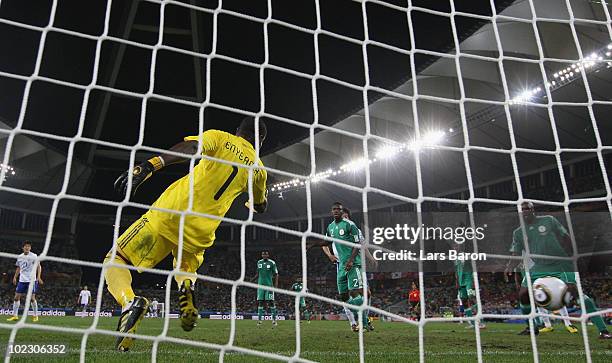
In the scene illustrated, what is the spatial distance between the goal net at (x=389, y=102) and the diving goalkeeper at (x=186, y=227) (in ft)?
1.64

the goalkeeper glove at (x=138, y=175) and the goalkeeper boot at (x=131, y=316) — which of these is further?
the goalkeeper boot at (x=131, y=316)

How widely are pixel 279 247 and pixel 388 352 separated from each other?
1082 inches

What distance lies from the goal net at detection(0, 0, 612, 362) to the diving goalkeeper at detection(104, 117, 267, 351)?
1.64 feet

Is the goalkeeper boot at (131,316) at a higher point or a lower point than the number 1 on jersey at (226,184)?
lower

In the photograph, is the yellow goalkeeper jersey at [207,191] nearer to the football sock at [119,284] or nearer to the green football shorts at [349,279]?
the football sock at [119,284]

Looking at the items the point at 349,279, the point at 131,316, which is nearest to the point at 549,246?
the point at 349,279

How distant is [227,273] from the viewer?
101 ft

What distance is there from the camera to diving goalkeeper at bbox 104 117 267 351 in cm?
357

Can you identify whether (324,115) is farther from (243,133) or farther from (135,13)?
(243,133)

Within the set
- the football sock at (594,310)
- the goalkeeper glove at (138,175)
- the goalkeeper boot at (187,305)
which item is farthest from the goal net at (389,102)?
the football sock at (594,310)

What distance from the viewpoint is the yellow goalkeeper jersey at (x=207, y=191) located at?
368cm

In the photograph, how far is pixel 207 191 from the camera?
3.84m

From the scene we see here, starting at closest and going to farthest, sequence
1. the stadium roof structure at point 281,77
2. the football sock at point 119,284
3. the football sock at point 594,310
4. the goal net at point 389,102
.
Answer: the goal net at point 389,102, the football sock at point 119,284, the football sock at point 594,310, the stadium roof structure at point 281,77

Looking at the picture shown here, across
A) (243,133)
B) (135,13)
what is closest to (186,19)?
(135,13)
